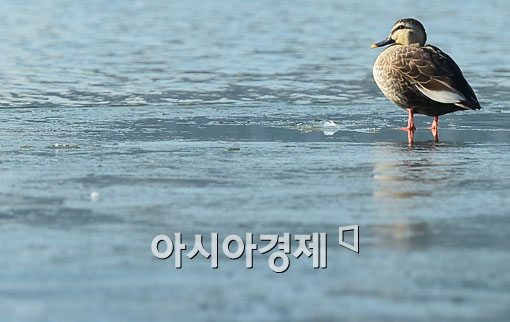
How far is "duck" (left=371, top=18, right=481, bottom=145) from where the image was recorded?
1052cm

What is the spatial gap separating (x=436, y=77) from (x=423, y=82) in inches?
4.3

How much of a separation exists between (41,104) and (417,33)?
146 inches

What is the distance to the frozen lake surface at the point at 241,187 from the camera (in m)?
5.12

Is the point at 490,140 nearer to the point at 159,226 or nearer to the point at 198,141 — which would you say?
the point at 198,141

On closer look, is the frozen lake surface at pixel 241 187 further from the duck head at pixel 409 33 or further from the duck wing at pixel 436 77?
the duck head at pixel 409 33

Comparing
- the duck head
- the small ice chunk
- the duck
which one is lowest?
the small ice chunk

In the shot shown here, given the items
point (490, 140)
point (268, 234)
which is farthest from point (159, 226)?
point (490, 140)

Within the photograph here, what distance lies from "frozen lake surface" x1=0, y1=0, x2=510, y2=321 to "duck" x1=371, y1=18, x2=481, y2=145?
234mm

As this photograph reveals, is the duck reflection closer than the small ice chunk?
Yes

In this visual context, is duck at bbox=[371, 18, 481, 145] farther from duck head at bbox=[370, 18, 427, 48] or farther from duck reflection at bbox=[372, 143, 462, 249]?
duck reflection at bbox=[372, 143, 462, 249]

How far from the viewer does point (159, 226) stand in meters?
6.55

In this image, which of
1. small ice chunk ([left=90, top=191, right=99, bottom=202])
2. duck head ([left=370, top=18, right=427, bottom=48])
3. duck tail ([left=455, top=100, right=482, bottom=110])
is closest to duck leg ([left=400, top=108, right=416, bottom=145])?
duck tail ([left=455, top=100, right=482, bottom=110])

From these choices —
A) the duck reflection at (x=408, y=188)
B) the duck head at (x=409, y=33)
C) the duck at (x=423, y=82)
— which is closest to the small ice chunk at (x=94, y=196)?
the duck reflection at (x=408, y=188)

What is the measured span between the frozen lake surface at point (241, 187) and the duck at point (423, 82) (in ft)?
0.77
